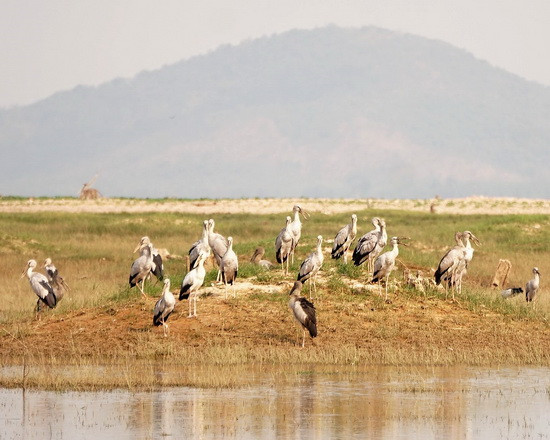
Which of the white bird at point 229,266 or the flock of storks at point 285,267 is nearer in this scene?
the flock of storks at point 285,267

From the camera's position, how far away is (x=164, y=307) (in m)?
22.9

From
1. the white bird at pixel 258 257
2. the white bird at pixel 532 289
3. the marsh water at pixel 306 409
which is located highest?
the white bird at pixel 258 257

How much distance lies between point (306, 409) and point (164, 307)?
674 centimetres

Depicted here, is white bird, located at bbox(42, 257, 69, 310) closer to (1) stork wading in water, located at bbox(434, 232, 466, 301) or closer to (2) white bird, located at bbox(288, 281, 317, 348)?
(2) white bird, located at bbox(288, 281, 317, 348)

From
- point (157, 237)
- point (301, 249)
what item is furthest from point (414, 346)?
point (157, 237)

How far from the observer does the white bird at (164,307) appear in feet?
75.0

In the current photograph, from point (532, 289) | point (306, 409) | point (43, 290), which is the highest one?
point (43, 290)

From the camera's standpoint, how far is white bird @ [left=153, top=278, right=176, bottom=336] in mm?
22850

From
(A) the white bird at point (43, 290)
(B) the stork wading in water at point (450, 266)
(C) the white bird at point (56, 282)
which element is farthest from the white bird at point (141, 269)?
(B) the stork wading in water at point (450, 266)

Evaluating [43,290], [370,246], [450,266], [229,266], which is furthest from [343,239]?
[43,290]

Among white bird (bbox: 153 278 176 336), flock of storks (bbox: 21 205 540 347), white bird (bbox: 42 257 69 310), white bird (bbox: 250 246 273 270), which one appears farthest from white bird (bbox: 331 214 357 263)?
white bird (bbox: 42 257 69 310)

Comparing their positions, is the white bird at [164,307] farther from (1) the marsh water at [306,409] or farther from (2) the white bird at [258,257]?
(2) the white bird at [258,257]

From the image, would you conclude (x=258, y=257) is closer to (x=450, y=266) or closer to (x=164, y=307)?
(x=450, y=266)

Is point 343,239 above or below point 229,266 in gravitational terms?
above
